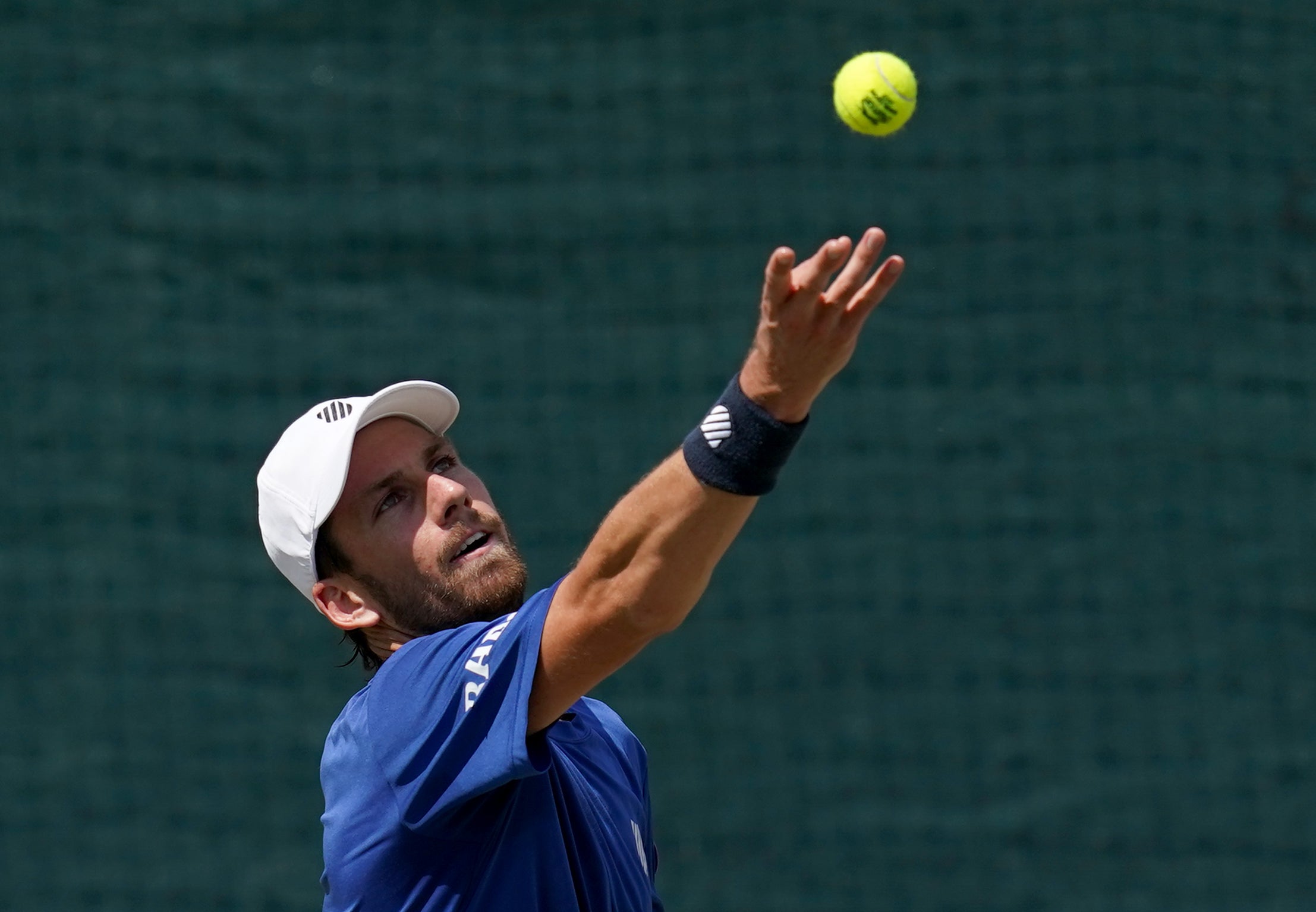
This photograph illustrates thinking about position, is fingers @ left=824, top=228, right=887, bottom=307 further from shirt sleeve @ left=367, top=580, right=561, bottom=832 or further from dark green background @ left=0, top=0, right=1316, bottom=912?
dark green background @ left=0, top=0, right=1316, bottom=912

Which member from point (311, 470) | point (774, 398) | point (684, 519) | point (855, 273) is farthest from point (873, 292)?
point (311, 470)

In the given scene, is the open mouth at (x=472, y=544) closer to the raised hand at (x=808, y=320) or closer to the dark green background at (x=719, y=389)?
the raised hand at (x=808, y=320)

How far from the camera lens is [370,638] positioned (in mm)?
3148

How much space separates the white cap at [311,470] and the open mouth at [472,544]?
229mm

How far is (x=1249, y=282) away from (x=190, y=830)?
336 centimetres

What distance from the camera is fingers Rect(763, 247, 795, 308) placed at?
2037mm

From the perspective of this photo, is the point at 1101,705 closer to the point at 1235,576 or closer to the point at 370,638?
the point at 1235,576

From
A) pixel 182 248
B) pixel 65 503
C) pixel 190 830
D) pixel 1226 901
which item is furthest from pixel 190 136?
pixel 1226 901

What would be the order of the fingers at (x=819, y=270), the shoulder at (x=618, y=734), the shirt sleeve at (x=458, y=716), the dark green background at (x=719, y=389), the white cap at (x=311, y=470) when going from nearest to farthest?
1. the fingers at (x=819, y=270)
2. the shirt sleeve at (x=458, y=716)
3. the white cap at (x=311, y=470)
4. the shoulder at (x=618, y=734)
5. the dark green background at (x=719, y=389)

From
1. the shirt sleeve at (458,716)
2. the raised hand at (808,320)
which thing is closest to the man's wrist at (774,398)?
the raised hand at (808,320)

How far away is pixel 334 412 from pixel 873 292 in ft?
4.44

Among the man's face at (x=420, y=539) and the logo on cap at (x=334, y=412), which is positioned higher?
the logo on cap at (x=334, y=412)

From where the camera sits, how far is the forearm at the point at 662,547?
7.26ft

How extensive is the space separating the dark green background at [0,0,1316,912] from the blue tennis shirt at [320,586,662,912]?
2.14 m
